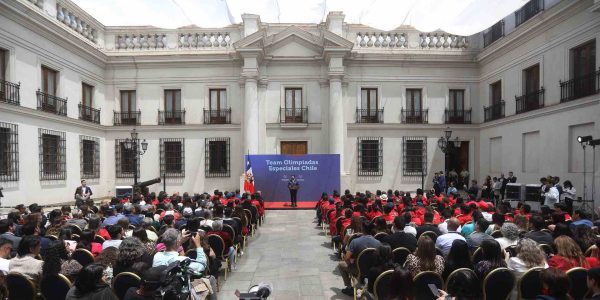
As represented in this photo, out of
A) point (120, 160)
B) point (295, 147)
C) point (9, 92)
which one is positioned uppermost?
point (9, 92)

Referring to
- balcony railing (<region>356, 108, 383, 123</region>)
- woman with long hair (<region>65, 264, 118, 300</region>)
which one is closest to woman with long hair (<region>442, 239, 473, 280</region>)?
woman with long hair (<region>65, 264, 118, 300</region>)

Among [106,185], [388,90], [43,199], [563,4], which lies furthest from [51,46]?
[563,4]

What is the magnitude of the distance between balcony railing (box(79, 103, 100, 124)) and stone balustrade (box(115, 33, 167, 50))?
4.05 meters

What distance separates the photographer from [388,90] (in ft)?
69.4

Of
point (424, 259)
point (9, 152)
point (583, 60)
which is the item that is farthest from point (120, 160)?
point (583, 60)

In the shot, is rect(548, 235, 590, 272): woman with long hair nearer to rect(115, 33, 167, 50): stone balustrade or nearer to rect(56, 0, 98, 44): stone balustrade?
rect(56, 0, 98, 44): stone balustrade

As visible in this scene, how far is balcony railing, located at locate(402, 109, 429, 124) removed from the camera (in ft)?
69.6

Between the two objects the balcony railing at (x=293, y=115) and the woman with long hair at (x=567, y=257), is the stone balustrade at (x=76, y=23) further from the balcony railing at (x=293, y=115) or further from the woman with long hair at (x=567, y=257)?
the woman with long hair at (x=567, y=257)

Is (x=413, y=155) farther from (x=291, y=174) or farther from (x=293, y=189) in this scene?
(x=293, y=189)

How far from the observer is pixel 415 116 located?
21312 mm

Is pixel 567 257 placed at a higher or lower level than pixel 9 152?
lower

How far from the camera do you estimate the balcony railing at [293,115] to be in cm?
2091

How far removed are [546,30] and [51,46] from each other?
70.4 ft

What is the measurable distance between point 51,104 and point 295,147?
11975 millimetres
